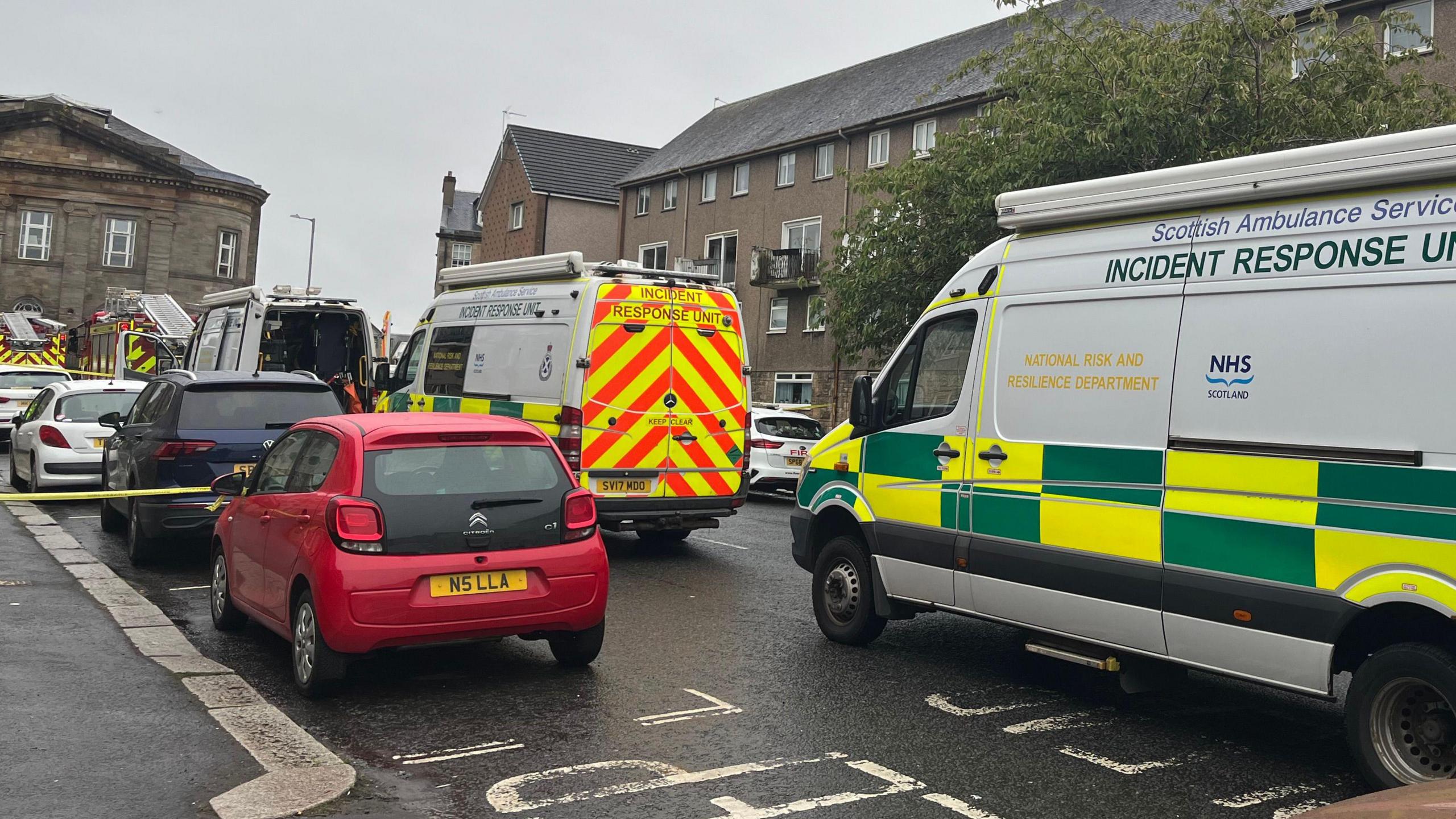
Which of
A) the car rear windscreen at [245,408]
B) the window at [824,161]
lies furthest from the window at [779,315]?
the car rear windscreen at [245,408]

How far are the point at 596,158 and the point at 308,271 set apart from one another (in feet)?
48.3

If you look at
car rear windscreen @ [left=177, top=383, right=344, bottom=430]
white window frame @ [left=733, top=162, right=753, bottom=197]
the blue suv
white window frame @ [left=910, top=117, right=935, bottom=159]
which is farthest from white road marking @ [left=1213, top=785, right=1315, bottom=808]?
white window frame @ [left=733, top=162, right=753, bottom=197]

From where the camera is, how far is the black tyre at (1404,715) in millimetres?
4980

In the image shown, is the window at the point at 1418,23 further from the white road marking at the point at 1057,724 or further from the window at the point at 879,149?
the white road marking at the point at 1057,724

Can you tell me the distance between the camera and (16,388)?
939 inches

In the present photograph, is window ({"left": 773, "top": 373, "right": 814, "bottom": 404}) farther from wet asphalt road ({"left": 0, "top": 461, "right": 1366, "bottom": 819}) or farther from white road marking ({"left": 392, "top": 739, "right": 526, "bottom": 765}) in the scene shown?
white road marking ({"left": 392, "top": 739, "right": 526, "bottom": 765})

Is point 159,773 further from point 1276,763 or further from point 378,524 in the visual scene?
point 1276,763

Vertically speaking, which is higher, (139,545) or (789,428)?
(789,428)

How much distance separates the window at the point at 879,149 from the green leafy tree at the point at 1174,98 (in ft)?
56.6

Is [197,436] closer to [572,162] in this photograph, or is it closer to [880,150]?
[880,150]

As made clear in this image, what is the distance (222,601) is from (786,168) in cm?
3510

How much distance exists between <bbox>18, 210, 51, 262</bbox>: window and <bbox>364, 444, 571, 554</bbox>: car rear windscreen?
2594 inches

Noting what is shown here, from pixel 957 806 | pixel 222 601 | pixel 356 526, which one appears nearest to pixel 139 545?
pixel 222 601

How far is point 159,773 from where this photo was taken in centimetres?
523
